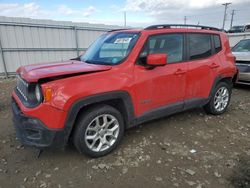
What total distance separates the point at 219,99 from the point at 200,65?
1.19 m

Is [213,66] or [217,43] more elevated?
[217,43]

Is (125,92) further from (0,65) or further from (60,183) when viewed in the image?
(0,65)

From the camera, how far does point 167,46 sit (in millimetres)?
3629

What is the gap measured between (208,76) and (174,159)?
195 cm

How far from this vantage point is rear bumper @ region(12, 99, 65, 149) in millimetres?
2623

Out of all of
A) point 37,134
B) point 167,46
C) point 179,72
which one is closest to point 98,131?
point 37,134

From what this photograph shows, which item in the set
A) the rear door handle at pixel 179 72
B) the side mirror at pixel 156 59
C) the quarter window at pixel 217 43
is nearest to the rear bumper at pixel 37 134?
the side mirror at pixel 156 59

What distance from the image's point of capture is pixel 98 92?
2809 mm

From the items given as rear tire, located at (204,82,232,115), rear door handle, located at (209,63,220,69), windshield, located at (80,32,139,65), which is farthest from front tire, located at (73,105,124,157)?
rear tire, located at (204,82,232,115)

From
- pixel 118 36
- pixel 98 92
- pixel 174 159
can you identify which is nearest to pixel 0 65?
pixel 118 36

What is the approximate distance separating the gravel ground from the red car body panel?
625mm

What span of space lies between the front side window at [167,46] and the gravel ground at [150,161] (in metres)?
1.38

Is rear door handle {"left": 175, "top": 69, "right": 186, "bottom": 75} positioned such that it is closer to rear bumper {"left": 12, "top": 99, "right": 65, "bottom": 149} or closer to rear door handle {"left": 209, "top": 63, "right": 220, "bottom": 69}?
rear door handle {"left": 209, "top": 63, "right": 220, "bottom": 69}

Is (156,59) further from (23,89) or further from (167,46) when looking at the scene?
(23,89)
